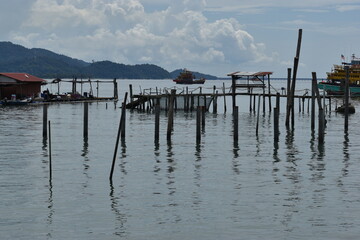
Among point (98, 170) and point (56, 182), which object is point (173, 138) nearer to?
point (98, 170)

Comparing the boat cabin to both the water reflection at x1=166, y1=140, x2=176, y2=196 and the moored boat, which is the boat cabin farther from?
the moored boat

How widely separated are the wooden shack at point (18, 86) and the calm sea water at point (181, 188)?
38636 millimetres

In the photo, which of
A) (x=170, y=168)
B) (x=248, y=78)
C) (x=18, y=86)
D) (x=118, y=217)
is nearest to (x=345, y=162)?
(x=170, y=168)

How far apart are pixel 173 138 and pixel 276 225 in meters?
25.6

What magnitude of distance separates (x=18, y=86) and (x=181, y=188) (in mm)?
63796

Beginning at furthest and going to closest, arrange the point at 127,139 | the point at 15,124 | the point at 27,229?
the point at 15,124 < the point at 127,139 < the point at 27,229

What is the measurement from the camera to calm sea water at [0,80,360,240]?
19859 millimetres

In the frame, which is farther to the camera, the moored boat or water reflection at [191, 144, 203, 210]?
the moored boat

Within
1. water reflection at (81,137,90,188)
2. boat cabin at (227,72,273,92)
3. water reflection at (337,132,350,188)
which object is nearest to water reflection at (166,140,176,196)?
water reflection at (81,137,90,188)

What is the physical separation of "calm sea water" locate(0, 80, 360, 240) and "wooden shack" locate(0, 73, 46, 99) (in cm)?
3864

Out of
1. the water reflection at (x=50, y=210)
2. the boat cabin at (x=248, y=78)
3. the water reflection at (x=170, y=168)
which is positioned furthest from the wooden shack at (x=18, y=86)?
the water reflection at (x=50, y=210)

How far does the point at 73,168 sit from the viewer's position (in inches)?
1231

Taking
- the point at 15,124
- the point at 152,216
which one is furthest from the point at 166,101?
the point at 152,216

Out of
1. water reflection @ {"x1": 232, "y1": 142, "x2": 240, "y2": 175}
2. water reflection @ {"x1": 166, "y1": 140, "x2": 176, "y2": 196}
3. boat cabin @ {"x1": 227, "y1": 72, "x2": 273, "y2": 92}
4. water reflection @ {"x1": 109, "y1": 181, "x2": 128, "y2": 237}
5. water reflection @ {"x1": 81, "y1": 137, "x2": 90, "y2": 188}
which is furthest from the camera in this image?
boat cabin @ {"x1": 227, "y1": 72, "x2": 273, "y2": 92}
